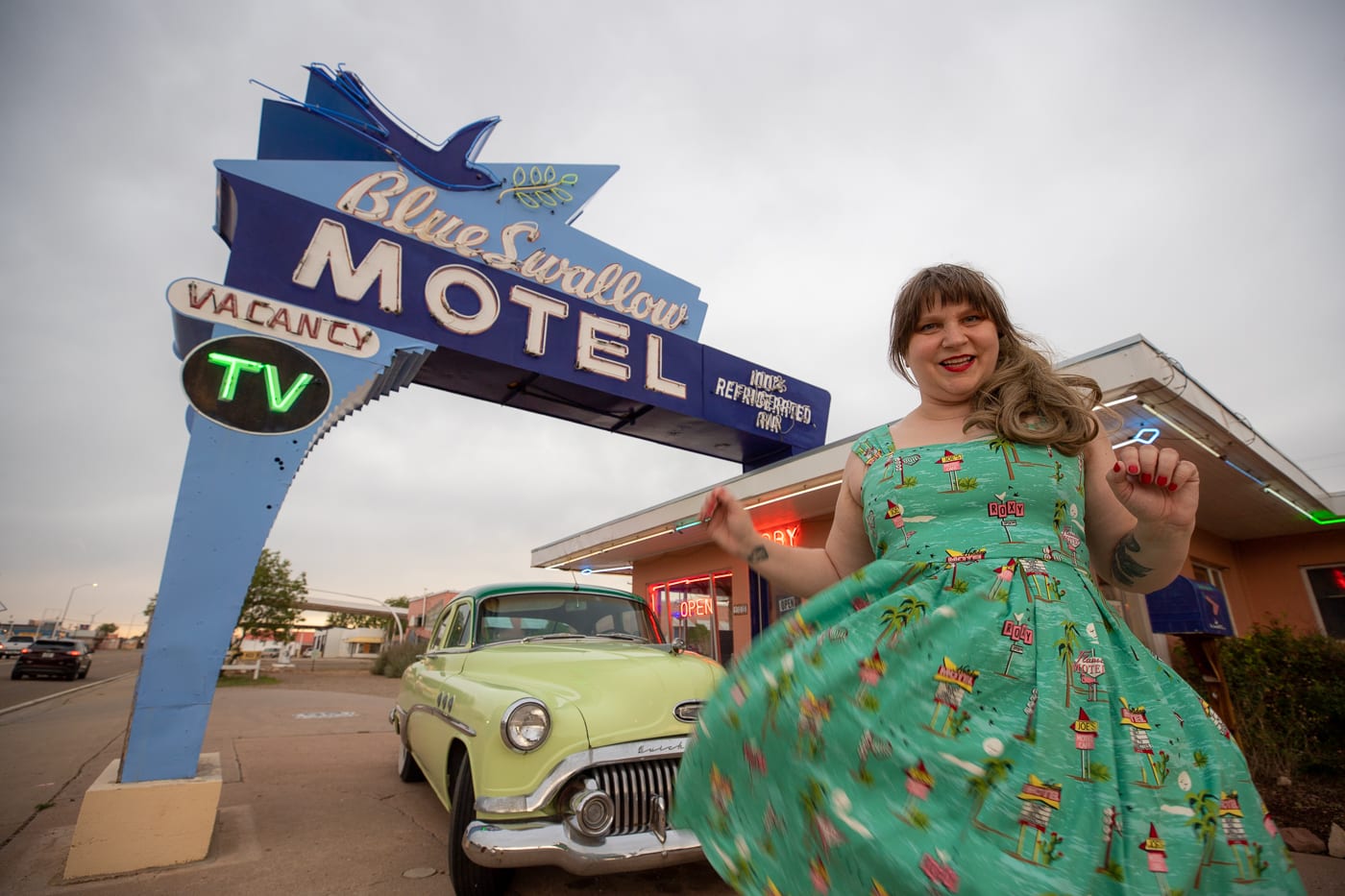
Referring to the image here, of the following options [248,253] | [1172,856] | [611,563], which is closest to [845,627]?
[1172,856]

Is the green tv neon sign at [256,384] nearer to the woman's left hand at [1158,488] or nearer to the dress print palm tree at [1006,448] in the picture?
the dress print palm tree at [1006,448]

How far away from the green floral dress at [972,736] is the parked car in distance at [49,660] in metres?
28.8

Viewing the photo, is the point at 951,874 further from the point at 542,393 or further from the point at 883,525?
the point at 542,393

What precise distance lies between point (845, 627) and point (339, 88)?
305 inches

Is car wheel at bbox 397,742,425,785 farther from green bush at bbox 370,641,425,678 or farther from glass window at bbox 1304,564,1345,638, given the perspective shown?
green bush at bbox 370,641,425,678

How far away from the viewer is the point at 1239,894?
2.62 feet

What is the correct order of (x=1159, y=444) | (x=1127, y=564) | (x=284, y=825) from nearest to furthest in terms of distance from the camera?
1. (x=1127, y=564)
2. (x=284, y=825)
3. (x=1159, y=444)

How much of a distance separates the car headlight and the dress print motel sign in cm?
225

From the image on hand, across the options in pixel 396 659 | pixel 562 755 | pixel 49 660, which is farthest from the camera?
pixel 396 659

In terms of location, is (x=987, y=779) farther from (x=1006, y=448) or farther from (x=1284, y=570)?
(x=1284, y=570)

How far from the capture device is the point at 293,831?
13.5 ft

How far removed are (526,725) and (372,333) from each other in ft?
11.1

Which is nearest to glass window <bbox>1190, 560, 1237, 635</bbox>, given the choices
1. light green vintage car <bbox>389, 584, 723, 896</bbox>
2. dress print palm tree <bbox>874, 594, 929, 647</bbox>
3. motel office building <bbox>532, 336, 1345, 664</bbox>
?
motel office building <bbox>532, 336, 1345, 664</bbox>

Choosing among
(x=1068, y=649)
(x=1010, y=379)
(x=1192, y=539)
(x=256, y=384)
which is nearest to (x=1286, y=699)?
(x=1192, y=539)
